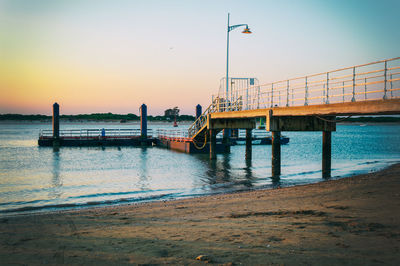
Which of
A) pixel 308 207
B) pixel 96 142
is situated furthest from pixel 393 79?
pixel 96 142

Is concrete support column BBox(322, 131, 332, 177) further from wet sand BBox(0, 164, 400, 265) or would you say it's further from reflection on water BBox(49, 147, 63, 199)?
reflection on water BBox(49, 147, 63, 199)

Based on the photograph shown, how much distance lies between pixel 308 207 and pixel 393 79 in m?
6.19

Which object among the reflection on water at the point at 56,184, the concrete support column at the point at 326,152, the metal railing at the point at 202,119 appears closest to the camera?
the reflection on water at the point at 56,184

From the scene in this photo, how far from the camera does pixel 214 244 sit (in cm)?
653

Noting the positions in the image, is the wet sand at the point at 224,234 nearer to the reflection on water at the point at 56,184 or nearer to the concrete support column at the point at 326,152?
the reflection on water at the point at 56,184

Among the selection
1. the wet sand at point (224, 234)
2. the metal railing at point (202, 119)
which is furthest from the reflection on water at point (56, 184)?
the metal railing at point (202, 119)

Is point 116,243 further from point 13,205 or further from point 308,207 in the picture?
point 13,205

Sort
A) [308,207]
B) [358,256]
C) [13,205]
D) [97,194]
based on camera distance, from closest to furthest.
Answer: [358,256] < [308,207] < [13,205] < [97,194]

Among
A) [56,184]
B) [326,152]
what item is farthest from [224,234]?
[326,152]

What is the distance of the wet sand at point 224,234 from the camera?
5.80 meters

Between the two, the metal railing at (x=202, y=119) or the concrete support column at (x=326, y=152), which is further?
the metal railing at (x=202, y=119)

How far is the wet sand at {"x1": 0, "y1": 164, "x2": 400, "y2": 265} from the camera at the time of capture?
5797mm

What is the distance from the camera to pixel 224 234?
7.23 metres

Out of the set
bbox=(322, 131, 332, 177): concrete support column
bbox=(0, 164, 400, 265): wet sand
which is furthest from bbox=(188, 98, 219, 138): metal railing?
bbox=(0, 164, 400, 265): wet sand
